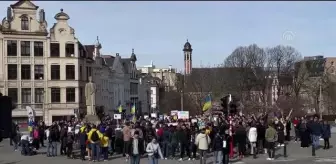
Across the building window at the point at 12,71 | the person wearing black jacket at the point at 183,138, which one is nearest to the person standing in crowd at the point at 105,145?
the person wearing black jacket at the point at 183,138

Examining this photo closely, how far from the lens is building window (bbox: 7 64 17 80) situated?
70375mm

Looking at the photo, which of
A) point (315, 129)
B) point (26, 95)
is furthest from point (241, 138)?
point (26, 95)

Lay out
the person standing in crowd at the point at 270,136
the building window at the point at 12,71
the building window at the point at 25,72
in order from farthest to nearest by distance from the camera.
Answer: the building window at the point at 25,72
the building window at the point at 12,71
the person standing in crowd at the point at 270,136

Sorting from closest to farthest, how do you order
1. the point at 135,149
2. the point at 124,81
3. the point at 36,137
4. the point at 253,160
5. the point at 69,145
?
1. the point at 135,149
2. the point at 253,160
3. the point at 69,145
4. the point at 36,137
5. the point at 124,81

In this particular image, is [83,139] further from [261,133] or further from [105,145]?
[261,133]

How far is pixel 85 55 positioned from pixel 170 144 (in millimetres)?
54874

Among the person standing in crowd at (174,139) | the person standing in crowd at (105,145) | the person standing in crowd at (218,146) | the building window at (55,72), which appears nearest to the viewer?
the person standing in crowd at (218,146)

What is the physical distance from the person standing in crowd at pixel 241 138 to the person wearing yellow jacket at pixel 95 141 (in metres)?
6.47

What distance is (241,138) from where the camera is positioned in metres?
25.2

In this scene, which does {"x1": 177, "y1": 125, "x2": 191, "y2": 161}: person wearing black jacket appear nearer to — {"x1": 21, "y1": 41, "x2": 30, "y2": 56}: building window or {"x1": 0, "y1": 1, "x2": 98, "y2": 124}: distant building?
{"x1": 0, "y1": 1, "x2": 98, "y2": 124}: distant building

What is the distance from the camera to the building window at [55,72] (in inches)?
2859

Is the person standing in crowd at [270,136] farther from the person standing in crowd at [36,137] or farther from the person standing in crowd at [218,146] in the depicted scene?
the person standing in crowd at [36,137]

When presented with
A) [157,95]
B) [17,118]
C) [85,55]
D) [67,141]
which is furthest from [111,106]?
[67,141]

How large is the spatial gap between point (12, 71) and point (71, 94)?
334 inches
